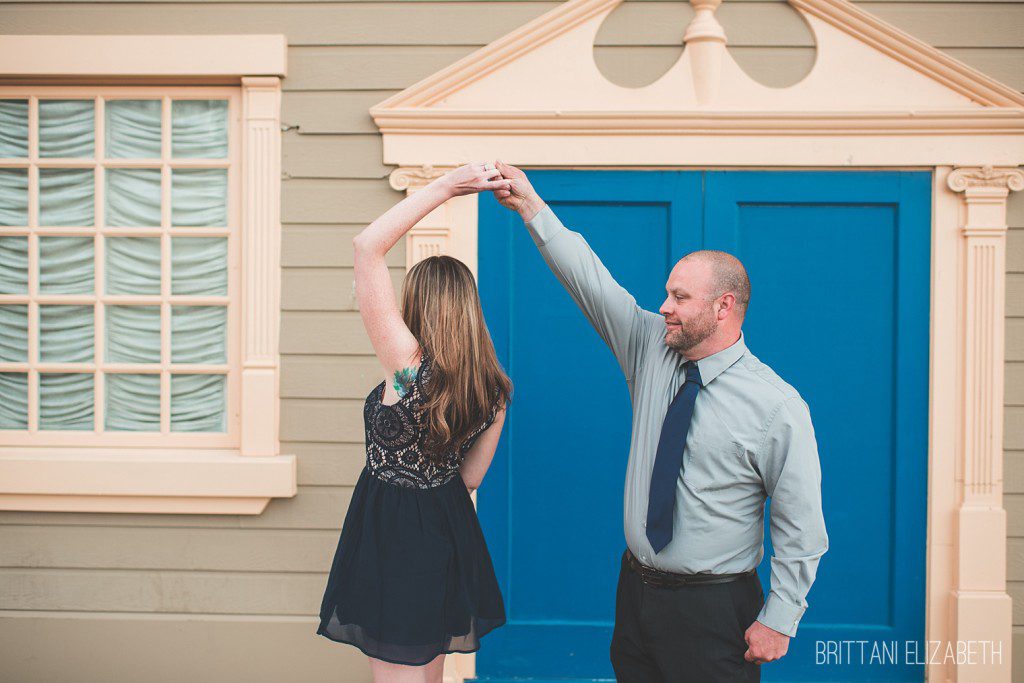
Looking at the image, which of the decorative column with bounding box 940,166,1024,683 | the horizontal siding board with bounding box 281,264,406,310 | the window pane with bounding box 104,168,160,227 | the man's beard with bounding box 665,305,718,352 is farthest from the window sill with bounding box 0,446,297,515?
the decorative column with bounding box 940,166,1024,683

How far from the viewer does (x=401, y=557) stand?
221cm

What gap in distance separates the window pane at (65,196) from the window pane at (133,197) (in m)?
0.10

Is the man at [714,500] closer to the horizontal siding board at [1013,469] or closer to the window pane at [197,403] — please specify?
the horizontal siding board at [1013,469]

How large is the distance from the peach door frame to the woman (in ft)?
3.93

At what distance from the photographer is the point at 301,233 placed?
3.52 meters

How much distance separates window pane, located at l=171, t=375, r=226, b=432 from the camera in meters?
3.62

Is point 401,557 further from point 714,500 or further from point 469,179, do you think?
point 469,179

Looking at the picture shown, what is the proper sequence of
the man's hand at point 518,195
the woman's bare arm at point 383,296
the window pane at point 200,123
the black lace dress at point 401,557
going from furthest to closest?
the window pane at point 200,123, the man's hand at point 518,195, the black lace dress at point 401,557, the woman's bare arm at point 383,296

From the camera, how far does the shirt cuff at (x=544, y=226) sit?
2.42m

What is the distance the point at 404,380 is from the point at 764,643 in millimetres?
1138

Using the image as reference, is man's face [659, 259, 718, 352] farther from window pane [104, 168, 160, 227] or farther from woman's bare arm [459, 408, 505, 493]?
window pane [104, 168, 160, 227]

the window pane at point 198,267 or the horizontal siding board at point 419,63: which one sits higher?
the horizontal siding board at point 419,63

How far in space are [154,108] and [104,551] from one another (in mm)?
1893

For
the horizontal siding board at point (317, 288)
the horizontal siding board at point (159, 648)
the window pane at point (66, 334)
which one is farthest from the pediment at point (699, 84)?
the horizontal siding board at point (159, 648)
